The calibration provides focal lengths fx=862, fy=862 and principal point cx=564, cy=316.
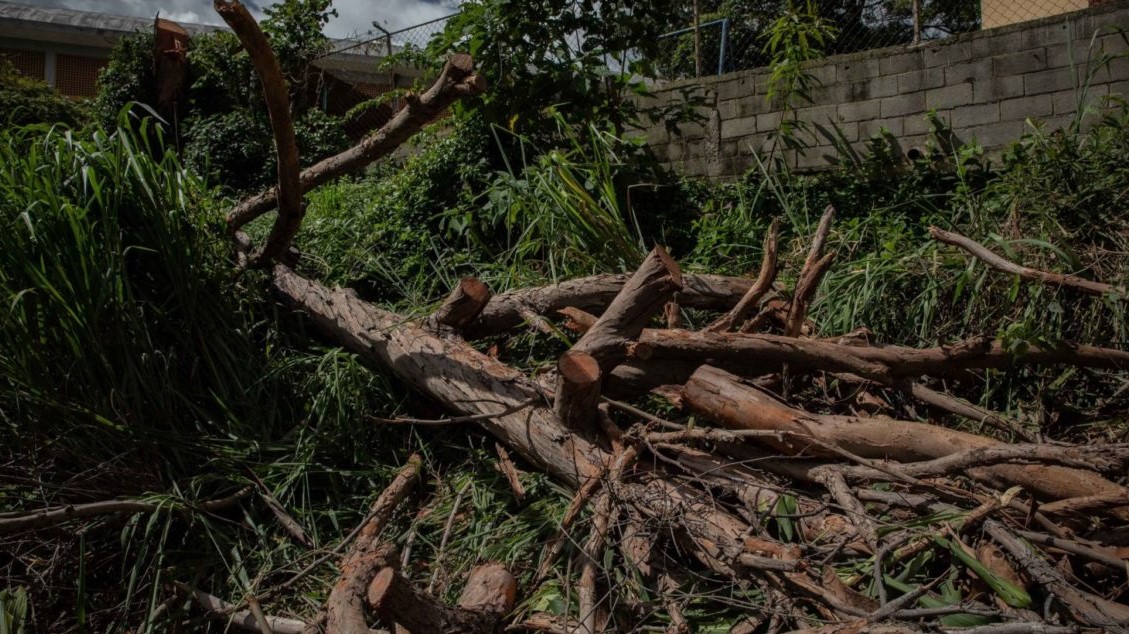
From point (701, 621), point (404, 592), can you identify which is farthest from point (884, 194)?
point (404, 592)

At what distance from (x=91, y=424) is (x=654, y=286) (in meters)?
2.03

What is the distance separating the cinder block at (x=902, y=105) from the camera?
5.40m

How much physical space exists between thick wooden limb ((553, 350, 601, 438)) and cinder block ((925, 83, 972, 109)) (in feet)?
11.7

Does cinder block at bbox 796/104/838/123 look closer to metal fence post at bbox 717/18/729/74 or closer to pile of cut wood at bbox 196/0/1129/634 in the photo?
metal fence post at bbox 717/18/729/74

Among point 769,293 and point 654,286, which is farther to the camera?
point 769,293

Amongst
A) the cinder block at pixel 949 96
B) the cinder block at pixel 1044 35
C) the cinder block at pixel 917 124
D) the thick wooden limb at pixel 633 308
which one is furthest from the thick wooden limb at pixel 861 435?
the cinder block at pixel 1044 35

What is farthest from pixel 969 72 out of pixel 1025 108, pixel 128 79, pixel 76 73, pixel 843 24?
pixel 76 73

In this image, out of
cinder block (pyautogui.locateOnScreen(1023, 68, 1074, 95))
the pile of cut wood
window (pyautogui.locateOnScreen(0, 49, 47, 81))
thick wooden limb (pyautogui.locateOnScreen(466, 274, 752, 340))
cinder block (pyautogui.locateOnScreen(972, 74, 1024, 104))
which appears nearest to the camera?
the pile of cut wood

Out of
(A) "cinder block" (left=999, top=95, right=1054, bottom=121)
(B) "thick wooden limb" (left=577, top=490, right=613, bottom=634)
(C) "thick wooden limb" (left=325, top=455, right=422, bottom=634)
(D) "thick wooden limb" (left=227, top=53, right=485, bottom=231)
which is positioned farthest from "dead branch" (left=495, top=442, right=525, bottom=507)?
(A) "cinder block" (left=999, top=95, right=1054, bottom=121)

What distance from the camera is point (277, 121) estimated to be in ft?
10.9

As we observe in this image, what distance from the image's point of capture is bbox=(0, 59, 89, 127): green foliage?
10.9m

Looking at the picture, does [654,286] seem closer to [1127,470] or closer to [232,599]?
[1127,470]

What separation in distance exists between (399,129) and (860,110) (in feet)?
11.2

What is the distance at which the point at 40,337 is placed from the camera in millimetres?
3033
